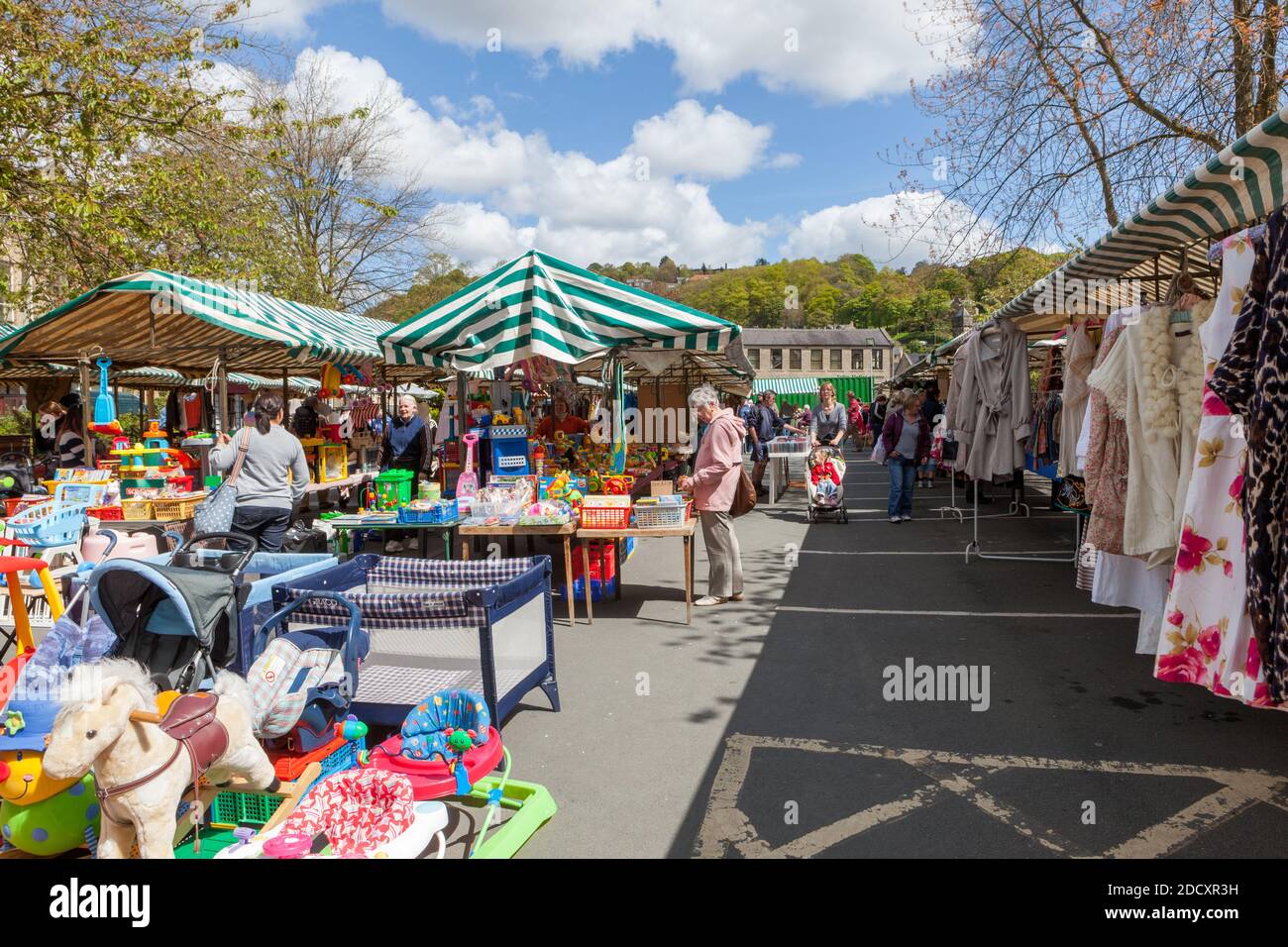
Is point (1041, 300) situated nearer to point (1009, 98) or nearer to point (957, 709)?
point (957, 709)

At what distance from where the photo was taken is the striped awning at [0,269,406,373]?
9.38m

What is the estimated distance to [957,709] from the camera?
4715 millimetres

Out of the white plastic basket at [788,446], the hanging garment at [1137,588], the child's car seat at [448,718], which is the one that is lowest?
the child's car seat at [448,718]

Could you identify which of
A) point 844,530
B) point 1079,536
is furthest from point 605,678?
point 844,530

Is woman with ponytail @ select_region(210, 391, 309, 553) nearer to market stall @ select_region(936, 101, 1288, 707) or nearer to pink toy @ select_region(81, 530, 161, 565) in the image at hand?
pink toy @ select_region(81, 530, 161, 565)

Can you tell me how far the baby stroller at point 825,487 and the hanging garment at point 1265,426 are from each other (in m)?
9.54

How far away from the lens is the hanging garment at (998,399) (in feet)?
28.0

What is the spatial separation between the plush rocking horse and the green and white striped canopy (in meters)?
5.05

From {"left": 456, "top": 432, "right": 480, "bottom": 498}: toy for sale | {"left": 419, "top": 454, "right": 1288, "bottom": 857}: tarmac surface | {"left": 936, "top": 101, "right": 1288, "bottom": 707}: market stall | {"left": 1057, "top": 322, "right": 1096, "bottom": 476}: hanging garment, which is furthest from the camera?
{"left": 456, "top": 432, "right": 480, "bottom": 498}: toy for sale

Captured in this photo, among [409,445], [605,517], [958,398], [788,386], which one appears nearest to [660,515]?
[605,517]

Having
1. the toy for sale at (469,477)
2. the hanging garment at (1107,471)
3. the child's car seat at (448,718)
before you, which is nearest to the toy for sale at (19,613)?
the child's car seat at (448,718)

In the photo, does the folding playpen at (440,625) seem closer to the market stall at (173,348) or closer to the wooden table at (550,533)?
the wooden table at (550,533)

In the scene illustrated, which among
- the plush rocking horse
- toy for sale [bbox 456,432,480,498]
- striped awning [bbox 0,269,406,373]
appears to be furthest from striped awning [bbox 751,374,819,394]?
the plush rocking horse

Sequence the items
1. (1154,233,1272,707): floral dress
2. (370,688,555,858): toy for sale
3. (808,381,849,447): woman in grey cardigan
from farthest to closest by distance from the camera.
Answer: (808,381,849,447): woman in grey cardigan < (370,688,555,858): toy for sale < (1154,233,1272,707): floral dress
